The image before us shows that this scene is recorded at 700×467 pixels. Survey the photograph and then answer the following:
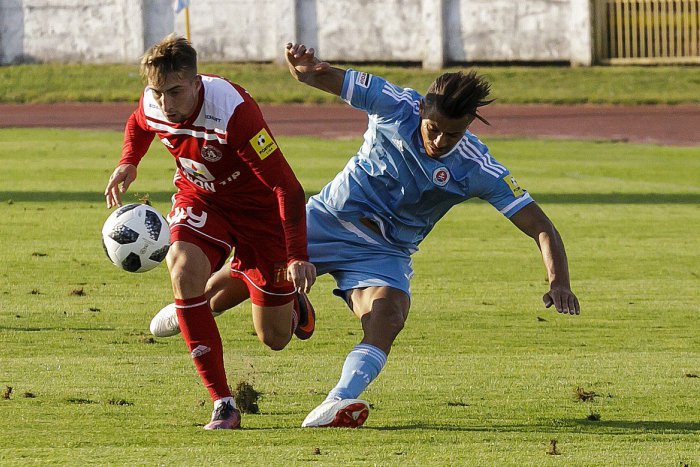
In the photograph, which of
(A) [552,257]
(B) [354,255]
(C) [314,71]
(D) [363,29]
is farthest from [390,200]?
(D) [363,29]

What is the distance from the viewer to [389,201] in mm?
6352

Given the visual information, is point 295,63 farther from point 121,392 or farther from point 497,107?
point 497,107

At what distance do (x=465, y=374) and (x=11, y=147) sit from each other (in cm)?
1298

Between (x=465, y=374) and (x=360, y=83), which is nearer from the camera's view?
(x=360, y=83)

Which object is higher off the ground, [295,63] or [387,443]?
[295,63]

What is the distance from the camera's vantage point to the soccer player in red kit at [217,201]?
5.57 metres

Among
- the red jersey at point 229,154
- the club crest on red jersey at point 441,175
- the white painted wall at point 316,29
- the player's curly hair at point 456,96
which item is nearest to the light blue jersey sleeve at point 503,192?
the club crest on red jersey at point 441,175

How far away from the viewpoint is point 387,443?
203 inches

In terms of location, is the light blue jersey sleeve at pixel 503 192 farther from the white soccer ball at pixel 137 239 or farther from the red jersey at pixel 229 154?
the white soccer ball at pixel 137 239

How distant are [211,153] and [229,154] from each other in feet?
0.30

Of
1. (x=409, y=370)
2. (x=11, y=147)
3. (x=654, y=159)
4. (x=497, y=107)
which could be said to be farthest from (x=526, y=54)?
(x=409, y=370)

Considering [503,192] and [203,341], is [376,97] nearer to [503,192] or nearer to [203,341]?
[503,192]

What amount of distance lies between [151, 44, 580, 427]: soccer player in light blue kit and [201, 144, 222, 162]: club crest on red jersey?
531 millimetres

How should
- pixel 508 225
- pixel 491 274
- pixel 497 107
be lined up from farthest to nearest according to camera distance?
pixel 497 107, pixel 508 225, pixel 491 274
